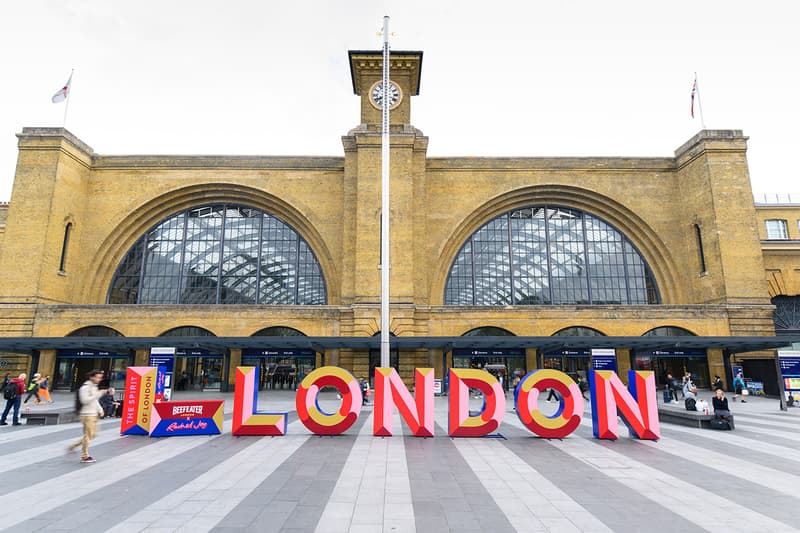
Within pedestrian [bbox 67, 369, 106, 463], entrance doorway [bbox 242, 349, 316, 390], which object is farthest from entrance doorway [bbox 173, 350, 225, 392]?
pedestrian [bbox 67, 369, 106, 463]

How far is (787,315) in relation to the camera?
109 feet

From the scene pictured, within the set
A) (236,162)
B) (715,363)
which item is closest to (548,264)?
(715,363)

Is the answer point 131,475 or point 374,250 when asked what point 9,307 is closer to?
point 374,250

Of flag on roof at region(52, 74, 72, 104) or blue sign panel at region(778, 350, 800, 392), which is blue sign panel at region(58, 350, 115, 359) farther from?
blue sign panel at region(778, 350, 800, 392)

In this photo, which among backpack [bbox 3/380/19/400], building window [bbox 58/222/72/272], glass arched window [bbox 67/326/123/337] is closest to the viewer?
backpack [bbox 3/380/19/400]

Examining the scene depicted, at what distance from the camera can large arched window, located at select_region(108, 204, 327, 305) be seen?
1287 inches

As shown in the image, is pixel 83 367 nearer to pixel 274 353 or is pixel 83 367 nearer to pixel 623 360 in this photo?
pixel 274 353

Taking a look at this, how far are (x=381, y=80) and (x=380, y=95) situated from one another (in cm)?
120

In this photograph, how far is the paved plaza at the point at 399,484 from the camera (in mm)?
5680

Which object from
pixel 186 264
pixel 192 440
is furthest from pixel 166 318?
pixel 192 440

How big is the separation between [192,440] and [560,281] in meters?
28.3

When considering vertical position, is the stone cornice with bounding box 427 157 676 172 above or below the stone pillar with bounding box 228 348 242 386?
above

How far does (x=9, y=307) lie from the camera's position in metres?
28.1

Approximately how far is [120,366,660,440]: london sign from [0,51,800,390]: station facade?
15411 mm
